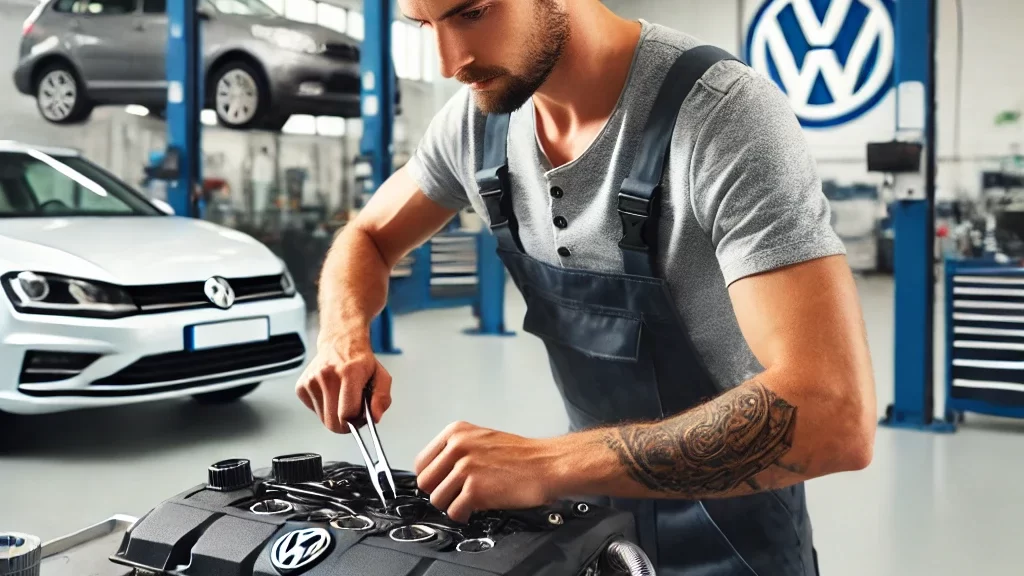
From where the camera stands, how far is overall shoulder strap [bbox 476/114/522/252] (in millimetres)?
1111

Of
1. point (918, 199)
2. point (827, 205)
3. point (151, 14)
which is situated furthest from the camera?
point (151, 14)

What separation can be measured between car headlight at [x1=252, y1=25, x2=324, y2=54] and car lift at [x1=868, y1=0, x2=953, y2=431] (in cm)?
312

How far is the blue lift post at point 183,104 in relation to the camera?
16.4 ft

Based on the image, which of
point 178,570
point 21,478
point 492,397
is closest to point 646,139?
point 178,570

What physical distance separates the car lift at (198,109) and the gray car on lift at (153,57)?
0.11 meters

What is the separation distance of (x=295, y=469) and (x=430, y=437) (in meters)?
2.48

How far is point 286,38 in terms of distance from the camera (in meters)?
5.15

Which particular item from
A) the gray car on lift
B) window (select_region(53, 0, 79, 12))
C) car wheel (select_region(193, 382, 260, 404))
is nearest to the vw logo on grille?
car wheel (select_region(193, 382, 260, 404))

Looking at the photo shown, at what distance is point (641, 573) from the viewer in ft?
2.24

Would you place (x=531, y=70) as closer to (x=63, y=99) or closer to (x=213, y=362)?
(x=213, y=362)

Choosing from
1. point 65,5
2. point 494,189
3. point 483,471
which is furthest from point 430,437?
point 65,5

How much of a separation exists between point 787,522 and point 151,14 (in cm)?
494

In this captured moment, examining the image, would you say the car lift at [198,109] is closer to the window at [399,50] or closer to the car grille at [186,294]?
the window at [399,50]

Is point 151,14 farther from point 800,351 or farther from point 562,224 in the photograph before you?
A: point 800,351
